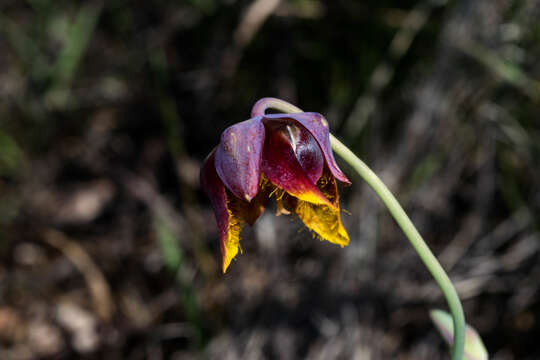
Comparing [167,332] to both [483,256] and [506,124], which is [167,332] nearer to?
[483,256]

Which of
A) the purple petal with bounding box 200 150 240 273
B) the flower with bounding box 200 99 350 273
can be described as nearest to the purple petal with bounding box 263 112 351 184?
the flower with bounding box 200 99 350 273

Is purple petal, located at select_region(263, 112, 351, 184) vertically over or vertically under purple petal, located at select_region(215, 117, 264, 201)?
over

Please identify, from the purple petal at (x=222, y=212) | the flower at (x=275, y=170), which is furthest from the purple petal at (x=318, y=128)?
the purple petal at (x=222, y=212)

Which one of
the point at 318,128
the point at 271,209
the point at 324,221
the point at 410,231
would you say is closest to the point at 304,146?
the point at 318,128

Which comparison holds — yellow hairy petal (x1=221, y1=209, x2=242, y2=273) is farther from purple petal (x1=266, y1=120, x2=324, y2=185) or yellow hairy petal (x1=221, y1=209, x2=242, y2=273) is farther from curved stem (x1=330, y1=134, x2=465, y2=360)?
curved stem (x1=330, y1=134, x2=465, y2=360)

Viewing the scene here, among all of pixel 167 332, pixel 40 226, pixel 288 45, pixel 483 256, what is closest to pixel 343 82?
pixel 288 45

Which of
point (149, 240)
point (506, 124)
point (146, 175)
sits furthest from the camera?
point (146, 175)

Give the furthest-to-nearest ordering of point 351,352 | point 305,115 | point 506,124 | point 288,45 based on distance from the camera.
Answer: point 288,45
point 506,124
point 351,352
point 305,115
